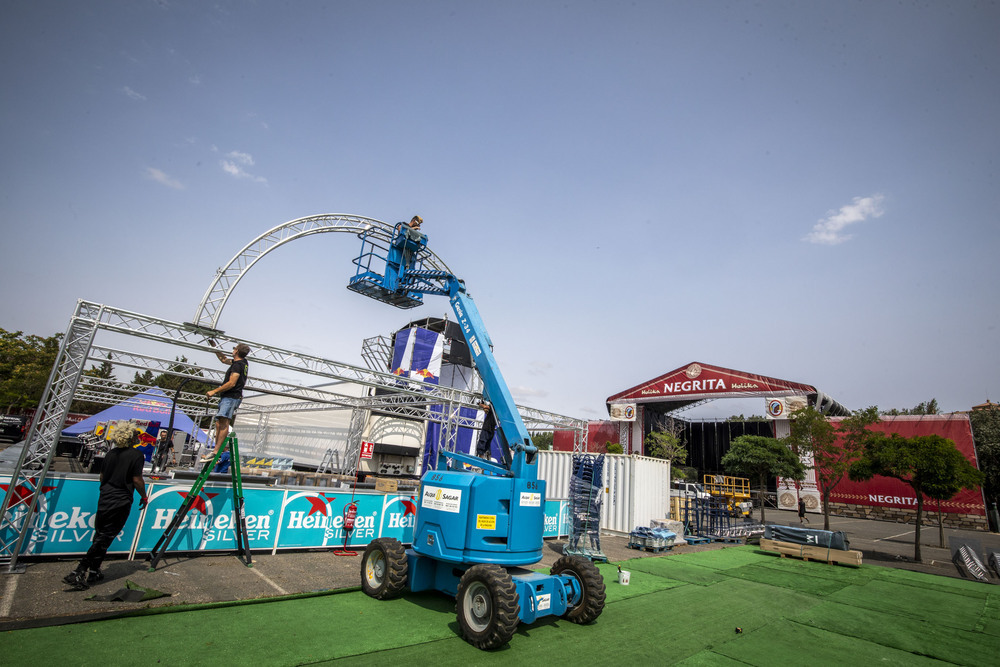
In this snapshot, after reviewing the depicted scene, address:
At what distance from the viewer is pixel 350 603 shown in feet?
20.1

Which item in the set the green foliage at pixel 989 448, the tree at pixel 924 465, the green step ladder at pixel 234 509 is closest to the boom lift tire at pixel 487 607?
the green step ladder at pixel 234 509

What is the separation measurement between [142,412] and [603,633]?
20.4 metres

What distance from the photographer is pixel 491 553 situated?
5.62m

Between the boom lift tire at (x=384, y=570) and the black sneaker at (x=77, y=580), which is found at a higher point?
the boom lift tire at (x=384, y=570)

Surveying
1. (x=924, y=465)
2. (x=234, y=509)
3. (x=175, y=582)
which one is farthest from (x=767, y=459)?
(x=175, y=582)

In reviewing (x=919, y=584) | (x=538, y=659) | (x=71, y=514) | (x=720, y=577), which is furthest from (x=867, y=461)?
(x=71, y=514)

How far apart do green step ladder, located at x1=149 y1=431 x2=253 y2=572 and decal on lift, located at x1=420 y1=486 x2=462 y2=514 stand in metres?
3.28

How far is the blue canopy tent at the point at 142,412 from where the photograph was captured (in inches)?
725

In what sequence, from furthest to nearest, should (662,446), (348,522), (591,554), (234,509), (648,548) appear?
1. (662,446)
2. (648,548)
3. (591,554)
4. (348,522)
5. (234,509)

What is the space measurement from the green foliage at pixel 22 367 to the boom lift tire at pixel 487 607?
42.4m

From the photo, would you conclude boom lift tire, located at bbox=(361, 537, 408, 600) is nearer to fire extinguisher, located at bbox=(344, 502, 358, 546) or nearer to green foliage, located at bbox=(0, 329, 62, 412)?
fire extinguisher, located at bbox=(344, 502, 358, 546)

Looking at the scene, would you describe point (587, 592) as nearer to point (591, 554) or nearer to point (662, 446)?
point (591, 554)

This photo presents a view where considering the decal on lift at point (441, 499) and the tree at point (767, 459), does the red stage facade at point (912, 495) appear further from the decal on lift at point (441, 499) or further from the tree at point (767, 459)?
the decal on lift at point (441, 499)

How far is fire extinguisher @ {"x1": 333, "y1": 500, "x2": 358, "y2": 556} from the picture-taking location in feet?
30.4
